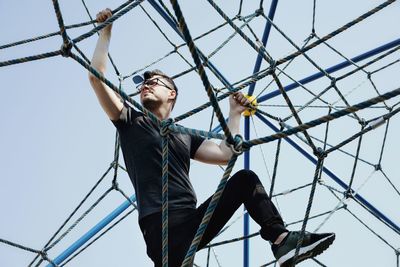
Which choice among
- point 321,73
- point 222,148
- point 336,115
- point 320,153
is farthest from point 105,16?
point 321,73

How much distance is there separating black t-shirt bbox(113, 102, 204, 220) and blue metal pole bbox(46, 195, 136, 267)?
1191 millimetres

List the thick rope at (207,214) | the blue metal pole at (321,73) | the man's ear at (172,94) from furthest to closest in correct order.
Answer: the blue metal pole at (321,73)
the man's ear at (172,94)
the thick rope at (207,214)

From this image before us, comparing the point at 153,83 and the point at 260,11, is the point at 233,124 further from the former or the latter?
the point at 260,11

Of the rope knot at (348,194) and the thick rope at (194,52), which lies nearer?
the thick rope at (194,52)

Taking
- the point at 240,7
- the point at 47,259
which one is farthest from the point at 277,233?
the point at 240,7

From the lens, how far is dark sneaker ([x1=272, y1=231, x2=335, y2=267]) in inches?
63.5

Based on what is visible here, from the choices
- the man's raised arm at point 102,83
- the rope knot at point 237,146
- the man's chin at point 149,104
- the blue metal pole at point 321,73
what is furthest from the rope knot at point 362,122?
the rope knot at point 237,146

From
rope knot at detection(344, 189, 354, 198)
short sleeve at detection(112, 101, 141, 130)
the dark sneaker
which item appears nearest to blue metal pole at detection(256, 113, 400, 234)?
rope knot at detection(344, 189, 354, 198)

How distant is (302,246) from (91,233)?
1.71 metres

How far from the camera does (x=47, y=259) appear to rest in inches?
121

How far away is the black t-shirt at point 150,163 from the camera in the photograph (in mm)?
1864

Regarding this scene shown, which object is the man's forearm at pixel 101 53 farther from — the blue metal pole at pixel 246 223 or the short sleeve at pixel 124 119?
the blue metal pole at pixel 246 223

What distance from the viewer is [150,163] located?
1.91 metres

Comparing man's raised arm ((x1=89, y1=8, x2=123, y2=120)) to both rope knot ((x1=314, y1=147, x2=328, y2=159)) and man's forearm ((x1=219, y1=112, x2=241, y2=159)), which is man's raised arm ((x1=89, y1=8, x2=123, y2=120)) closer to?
man's forearm ((x1=219, y1=112, x2=241, y2=159))
